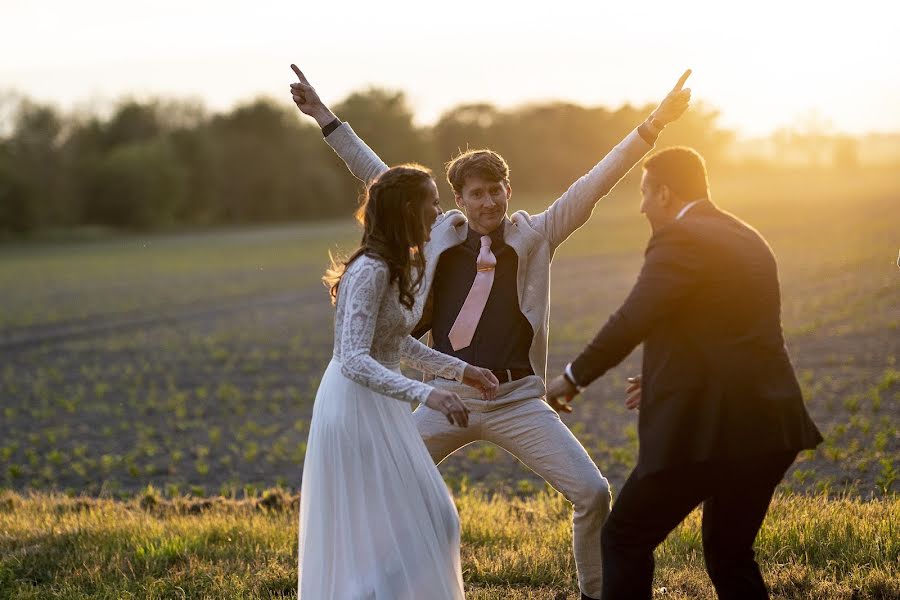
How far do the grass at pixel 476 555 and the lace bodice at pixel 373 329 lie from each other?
150 centimetres

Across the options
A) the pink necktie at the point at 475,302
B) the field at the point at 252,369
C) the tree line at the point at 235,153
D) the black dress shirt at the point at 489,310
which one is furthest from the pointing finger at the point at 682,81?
the tree line at the point at 235,153

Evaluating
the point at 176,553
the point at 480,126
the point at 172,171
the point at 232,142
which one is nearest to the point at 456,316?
the point at 176,553

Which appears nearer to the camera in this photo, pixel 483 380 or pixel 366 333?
pixel 366 333

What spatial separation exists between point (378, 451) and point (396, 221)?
92cm

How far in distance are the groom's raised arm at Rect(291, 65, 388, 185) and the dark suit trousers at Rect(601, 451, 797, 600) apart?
2.60m

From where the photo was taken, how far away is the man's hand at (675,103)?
5.05m

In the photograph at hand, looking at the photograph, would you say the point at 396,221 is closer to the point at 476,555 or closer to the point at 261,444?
the point at 476,555

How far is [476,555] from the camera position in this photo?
5867 millimetres

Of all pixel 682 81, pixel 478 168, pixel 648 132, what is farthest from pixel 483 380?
pixel 682 81

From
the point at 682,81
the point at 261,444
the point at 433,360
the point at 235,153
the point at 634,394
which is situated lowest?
the point at 261,444

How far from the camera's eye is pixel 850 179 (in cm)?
8600

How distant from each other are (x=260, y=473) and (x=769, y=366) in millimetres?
7231

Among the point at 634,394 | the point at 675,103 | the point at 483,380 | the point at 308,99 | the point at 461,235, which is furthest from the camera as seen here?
the point at 308,99

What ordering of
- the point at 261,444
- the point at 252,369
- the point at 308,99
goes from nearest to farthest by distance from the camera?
the point at 308,99 → the point at 261,444 → the point at 252,369
